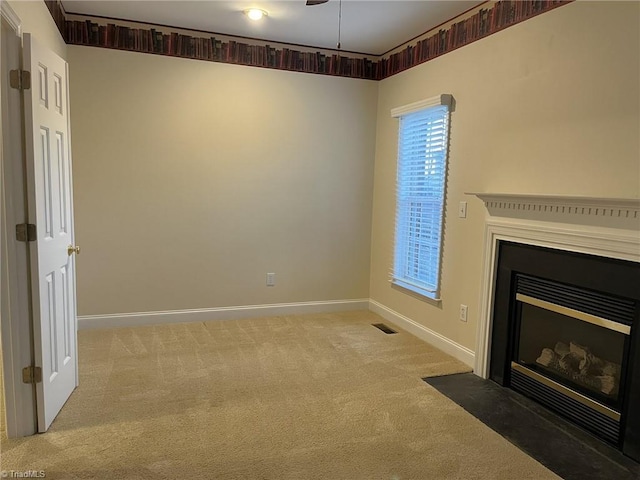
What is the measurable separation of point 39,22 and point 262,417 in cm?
262

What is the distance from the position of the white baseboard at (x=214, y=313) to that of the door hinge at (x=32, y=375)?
5.64 feet

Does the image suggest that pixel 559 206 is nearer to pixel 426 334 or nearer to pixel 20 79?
pixel 426 334

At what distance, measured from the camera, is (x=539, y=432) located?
243 centimetres

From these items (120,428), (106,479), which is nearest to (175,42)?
(120,428)

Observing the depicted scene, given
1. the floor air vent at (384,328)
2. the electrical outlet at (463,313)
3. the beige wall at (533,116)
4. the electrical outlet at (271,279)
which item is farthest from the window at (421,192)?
the electrical outlet at (271,279)

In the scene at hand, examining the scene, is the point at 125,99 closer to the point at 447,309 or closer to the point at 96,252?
the point at 96,252

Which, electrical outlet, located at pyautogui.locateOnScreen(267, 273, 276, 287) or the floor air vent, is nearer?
the floor air vent

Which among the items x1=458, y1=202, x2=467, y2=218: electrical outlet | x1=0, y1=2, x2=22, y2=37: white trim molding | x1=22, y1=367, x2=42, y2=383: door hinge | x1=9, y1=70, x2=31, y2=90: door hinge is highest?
x1=0, y1=2, x2=22, y2=37: white trim molding

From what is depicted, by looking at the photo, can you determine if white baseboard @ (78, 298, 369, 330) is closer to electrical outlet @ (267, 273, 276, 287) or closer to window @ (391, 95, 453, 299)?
electrical outlet @ (267, 273, 276, 287)

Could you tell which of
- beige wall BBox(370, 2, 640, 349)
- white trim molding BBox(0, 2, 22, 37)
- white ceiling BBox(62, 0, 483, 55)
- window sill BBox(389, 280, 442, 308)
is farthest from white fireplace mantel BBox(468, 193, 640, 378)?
white trim molding BBox(0, 2, 22, 37)

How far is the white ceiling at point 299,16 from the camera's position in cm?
326

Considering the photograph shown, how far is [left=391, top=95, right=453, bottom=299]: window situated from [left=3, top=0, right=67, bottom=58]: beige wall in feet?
8.73

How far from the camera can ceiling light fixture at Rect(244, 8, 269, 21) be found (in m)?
3.38

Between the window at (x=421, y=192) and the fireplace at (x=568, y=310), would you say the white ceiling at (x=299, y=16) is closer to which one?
the window at (x=421, y=192)
